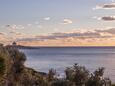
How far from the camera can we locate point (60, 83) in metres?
54.4

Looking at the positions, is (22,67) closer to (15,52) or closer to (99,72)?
(15,52)

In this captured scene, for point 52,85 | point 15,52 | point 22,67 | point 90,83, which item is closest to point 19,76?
point 22,67

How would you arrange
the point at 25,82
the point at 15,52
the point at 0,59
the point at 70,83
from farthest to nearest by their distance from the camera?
the point at 15,52 → the point at 25,82 → the point at 70,83 → the point at 0,59

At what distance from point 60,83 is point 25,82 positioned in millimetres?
8406

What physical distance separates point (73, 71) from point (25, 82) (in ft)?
31.4

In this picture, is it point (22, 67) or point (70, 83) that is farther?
point (22, 67)

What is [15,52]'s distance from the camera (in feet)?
234

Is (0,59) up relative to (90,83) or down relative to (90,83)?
up

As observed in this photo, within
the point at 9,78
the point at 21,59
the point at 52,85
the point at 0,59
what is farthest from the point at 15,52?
the point at 0,59

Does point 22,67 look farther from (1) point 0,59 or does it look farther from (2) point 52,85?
(1) point 0,59

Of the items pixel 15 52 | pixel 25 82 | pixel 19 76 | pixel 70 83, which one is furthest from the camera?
pixel 15 52

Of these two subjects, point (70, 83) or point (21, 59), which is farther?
point (21, 59)

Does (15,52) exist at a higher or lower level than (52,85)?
higher

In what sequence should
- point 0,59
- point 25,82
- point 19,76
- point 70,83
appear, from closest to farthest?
point 0,59 < point 70,83 < point 25,82 < point 19,76
